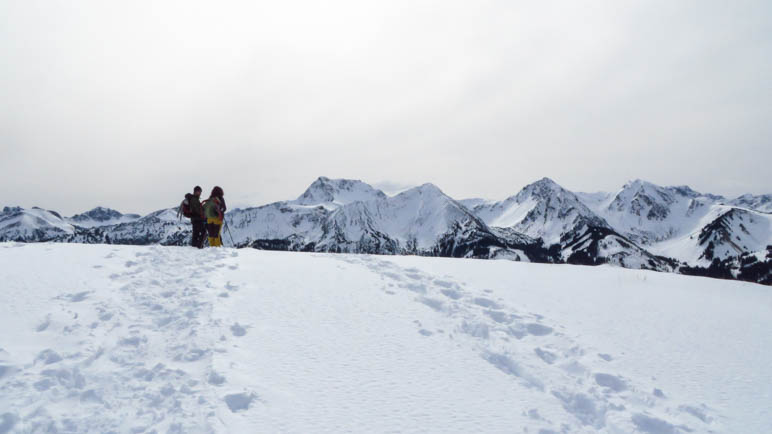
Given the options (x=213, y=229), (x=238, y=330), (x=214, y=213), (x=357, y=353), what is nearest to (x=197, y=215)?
(x=214, y=213)

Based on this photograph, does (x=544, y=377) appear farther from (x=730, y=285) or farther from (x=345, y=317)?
(x=730, y=285)

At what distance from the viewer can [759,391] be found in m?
6.17

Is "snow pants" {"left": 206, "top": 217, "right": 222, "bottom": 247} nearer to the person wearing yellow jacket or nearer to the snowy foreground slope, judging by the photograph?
the person wearing yellow jacket

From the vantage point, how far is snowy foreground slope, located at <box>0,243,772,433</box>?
5066 millimetres

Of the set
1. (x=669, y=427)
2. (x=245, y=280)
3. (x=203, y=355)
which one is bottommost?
(x=669, y=427)

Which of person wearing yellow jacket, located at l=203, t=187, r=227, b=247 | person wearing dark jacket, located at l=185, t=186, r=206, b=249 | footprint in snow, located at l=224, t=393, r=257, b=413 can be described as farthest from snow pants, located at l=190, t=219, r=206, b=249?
footprint in snow, located at l=224, t=393, r=257, b=413

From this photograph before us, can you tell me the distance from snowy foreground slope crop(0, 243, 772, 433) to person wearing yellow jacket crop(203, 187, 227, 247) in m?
6.59

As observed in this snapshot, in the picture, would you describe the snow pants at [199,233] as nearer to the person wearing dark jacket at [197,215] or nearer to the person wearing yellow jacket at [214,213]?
the person wearing dark jacket at [197,215]

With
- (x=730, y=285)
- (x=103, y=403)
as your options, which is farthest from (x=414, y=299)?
(x=730, y=285)

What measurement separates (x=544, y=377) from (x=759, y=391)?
3153mm

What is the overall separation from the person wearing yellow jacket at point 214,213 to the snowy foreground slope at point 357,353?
21.6 ft

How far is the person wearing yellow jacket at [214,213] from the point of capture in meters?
17.9

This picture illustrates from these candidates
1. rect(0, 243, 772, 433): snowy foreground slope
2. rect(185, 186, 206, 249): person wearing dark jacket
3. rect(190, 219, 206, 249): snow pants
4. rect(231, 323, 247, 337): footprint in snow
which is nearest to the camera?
rect(0, 243, 772, 433): snowy foreground slope

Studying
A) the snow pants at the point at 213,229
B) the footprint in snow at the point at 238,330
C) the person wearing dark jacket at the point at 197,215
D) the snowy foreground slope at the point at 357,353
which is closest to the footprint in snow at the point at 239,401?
the snowy foreground slope at the point at 357,353
